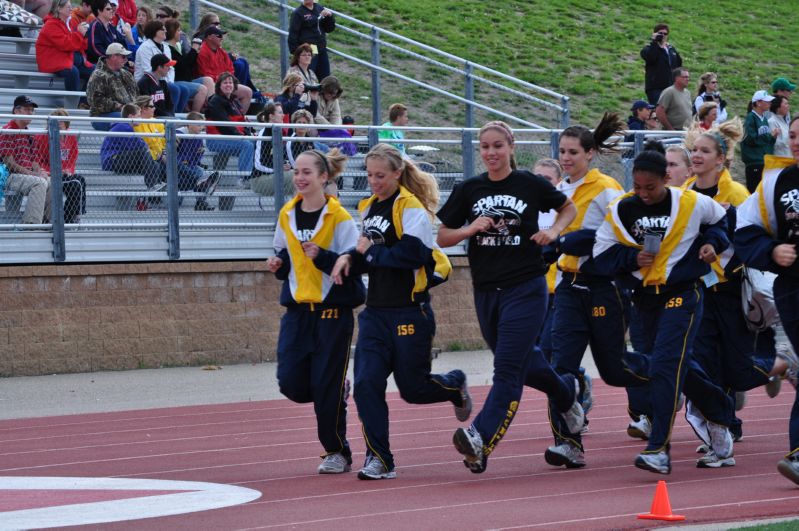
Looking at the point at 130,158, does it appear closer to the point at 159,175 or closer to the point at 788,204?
the point at 159,175

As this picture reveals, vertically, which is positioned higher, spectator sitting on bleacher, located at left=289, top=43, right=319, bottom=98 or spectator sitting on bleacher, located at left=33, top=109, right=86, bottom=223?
spectator sitting on bleacher, located at left=289, top=43, right=319, bottom=98

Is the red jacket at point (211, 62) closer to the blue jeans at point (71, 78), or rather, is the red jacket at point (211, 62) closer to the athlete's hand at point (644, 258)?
the blue jeans at point (71, 78)

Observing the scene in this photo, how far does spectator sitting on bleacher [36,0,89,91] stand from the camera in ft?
55.9

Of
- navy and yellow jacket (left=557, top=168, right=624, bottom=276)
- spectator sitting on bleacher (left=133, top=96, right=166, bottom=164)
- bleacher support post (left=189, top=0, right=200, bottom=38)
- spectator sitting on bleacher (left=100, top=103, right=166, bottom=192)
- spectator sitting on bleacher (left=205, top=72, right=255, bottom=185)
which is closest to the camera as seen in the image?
navy and yellow jacket (left=557, top=168, right=624, bottom=276)

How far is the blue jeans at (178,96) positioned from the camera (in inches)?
669

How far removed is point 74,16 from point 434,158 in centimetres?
541

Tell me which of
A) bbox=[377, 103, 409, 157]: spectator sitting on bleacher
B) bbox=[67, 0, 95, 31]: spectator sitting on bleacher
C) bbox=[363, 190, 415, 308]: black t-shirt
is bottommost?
bbox=[363, 190, 415, 308]: black t-shirt

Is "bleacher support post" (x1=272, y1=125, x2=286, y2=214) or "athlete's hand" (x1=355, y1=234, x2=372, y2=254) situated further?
"bleacher support post" (x1=272, y1=125, x2=286, y2=214)

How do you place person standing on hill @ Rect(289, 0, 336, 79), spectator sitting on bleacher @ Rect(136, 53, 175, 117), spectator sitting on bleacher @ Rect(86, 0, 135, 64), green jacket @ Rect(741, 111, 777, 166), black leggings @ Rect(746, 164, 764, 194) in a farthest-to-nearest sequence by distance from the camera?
1. person standing on hill @ Rect(289, 0, 336, 79)
2. green jacket @ Rect(741, 111, 777, 166)
3. black leggings @ Rect(746, 164, 764, 194)
4. spectator sitting on bleacher @ Rect(86, 0, 135, 64)
5. spectator sitting on bleacher @ Rect(136, 53, 175, 117)

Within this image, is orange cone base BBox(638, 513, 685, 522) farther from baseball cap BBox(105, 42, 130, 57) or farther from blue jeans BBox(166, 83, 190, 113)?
blue jeans BBox(166, 83, 190, 113)

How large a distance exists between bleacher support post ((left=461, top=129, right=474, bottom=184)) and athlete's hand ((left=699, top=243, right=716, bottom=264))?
7.89m

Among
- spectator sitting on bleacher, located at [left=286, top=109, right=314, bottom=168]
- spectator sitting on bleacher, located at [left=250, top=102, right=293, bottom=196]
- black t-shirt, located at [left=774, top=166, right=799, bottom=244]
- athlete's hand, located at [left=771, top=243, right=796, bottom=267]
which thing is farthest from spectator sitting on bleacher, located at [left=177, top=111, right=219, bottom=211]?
athlete's hand, located at [left=771, top=243, right=796, bottom=267]

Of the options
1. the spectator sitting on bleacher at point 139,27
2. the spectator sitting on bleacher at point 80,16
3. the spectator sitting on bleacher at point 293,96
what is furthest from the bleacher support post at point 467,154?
the spectator sitting on bleacher at point 80,16

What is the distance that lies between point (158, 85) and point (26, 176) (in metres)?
3.76
